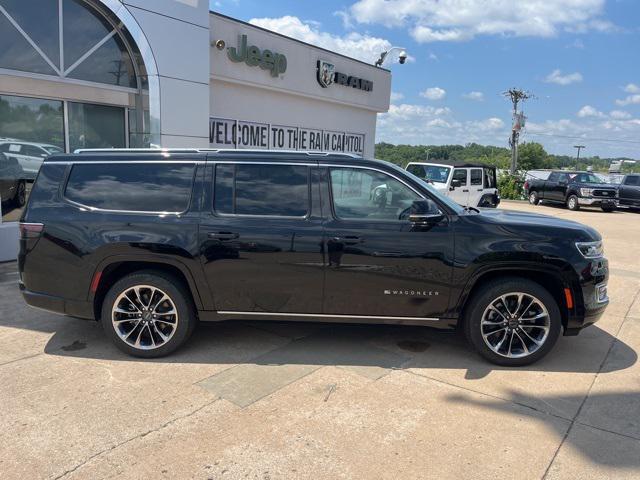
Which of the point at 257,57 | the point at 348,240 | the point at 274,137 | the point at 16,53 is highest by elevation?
the point at 257,57

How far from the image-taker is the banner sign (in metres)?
11.8

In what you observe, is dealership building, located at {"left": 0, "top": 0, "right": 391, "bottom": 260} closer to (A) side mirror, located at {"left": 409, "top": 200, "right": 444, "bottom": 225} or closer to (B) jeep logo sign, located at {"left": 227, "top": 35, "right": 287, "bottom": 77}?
(B) jeep logo sign, located at {"left": 227, "top": 35, "right": 287, "bottom": 77}

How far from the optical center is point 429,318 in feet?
14.5

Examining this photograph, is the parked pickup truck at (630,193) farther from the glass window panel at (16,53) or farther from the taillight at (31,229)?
the taillight at (31,229)

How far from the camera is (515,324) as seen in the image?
440 cm

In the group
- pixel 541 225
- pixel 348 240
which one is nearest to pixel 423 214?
pixel 348 240

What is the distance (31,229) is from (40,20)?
18.0 ft

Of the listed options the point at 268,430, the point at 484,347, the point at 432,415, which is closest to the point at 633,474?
the point at 432,415

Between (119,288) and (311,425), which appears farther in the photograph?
(119,288)

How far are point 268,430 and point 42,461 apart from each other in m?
1.35

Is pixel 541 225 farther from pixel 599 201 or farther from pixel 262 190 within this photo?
pixel 599 201

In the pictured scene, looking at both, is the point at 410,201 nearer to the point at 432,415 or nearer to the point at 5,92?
the point at 432,415

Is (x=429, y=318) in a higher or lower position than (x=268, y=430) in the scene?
higher

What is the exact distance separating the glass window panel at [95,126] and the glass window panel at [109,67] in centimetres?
56
